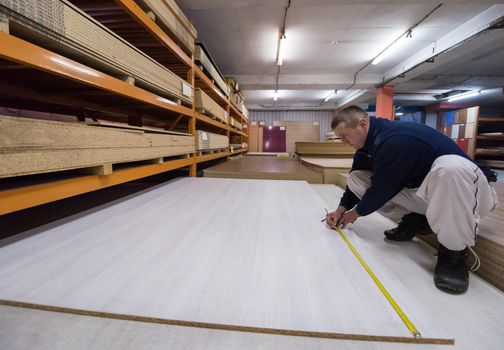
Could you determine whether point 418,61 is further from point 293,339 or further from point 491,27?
point 293,339

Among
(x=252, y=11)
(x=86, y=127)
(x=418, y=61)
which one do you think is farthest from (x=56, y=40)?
(x=418, y=61)

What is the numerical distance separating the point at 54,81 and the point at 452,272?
130 inches

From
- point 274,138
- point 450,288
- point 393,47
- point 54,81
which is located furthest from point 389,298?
point 274,138

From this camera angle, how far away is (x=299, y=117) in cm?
1598

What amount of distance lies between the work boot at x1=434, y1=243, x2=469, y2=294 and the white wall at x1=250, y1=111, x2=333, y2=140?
1516 cm

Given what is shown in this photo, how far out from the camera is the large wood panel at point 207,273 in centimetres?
79

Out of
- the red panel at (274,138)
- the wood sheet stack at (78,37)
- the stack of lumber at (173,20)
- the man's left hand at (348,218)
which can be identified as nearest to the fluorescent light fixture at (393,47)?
the stack of lumber at (173,20)

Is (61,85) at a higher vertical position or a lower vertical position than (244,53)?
lower

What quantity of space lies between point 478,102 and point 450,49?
9.66m

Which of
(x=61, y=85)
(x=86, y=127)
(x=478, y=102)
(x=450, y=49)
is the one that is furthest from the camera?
(x=478, y=102)

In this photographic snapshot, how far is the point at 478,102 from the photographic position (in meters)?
11.8

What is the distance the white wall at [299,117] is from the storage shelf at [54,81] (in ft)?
43.9

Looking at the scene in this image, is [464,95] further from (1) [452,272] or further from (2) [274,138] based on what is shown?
(1) [452,272]

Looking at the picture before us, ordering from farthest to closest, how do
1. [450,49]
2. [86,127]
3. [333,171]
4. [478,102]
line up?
[478,102] < [450,49] < [333,171] < [86,127]
